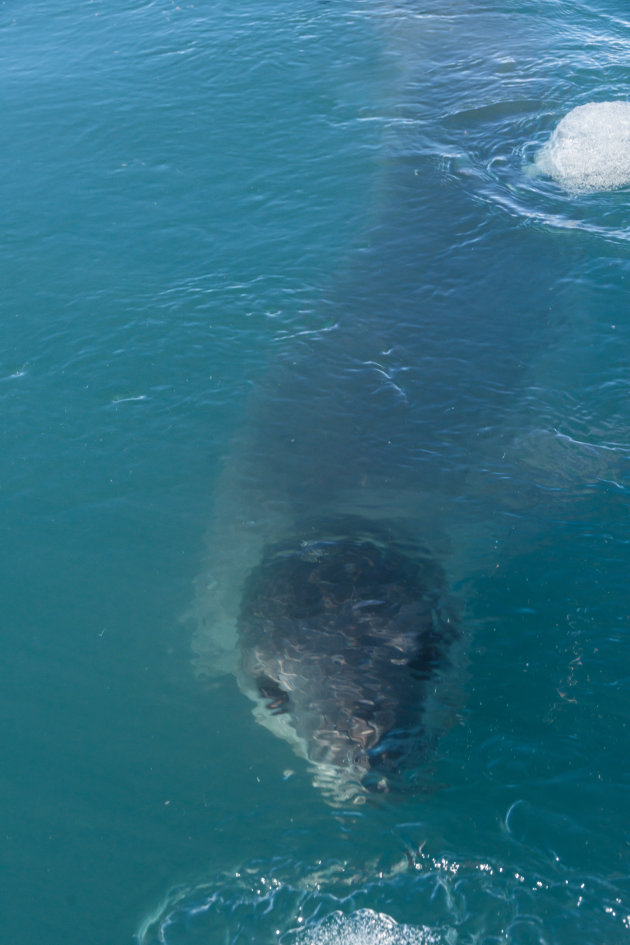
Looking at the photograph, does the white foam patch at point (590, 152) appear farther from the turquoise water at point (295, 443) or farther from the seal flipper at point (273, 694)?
the seal flipper at point (273, 694)

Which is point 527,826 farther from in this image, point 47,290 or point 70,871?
point 47,290

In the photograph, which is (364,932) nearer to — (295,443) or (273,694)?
(273,694)

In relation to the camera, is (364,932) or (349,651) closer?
(364,932)

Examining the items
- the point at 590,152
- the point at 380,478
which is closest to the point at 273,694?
the point at 380,478

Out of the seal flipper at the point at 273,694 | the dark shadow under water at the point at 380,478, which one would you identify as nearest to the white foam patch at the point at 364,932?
the dark shadow under water at the point at 380,478

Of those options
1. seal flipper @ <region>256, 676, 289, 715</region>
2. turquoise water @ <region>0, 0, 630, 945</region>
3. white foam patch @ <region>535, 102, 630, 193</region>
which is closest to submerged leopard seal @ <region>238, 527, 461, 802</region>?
seal flipper @ <region>256, 676, 289, 715</region>

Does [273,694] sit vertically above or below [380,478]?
below

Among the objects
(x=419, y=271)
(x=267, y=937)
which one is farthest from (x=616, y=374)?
(x=267, y=937)

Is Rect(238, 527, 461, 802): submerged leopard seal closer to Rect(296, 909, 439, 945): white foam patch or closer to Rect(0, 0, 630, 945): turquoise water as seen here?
Rect(0, 0, 630, 945): turquoise water
